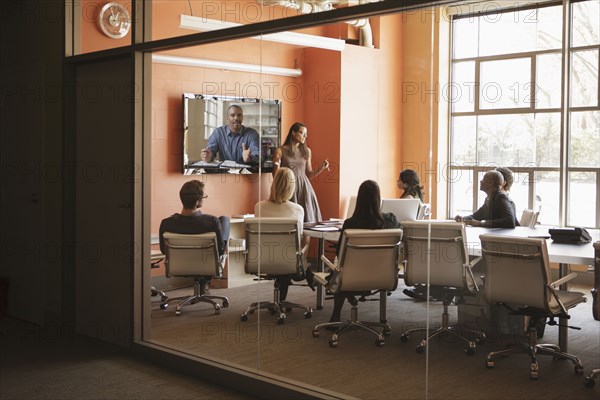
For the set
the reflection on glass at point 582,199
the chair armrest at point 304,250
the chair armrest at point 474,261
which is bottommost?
the chair armrest at point 304,250

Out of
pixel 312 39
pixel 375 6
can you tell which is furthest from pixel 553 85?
pixel 312 39

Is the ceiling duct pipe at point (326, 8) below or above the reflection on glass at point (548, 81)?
above

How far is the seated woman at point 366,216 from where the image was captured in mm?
4105

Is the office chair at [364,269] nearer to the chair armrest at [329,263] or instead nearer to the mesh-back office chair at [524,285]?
the chair armrest at [329,263]

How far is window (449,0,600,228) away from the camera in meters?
3.34

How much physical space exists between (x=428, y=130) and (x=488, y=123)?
0.31 meters

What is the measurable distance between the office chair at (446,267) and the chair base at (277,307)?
0.77 m

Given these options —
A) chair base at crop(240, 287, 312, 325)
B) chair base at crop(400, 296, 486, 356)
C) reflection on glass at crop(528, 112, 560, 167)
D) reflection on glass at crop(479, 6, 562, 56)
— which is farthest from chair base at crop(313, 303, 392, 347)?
reflection on glass at crop(479, 6, 562, 56)

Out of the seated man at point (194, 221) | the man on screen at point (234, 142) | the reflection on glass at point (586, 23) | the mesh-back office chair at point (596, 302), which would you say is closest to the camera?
the reflection on glass at point (586, 23)

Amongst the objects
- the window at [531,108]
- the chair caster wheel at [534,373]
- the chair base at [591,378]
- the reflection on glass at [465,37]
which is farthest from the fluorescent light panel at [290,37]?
the chair base at [591,378]

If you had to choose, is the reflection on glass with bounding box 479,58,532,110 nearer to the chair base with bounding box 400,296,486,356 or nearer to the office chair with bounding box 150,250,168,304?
the chair base with bounding box 400,296,486,356

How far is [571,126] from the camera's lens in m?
3.38

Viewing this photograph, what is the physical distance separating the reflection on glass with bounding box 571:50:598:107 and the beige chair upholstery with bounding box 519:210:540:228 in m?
0.56

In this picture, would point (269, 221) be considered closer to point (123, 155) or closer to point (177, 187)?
point (177, 187)
